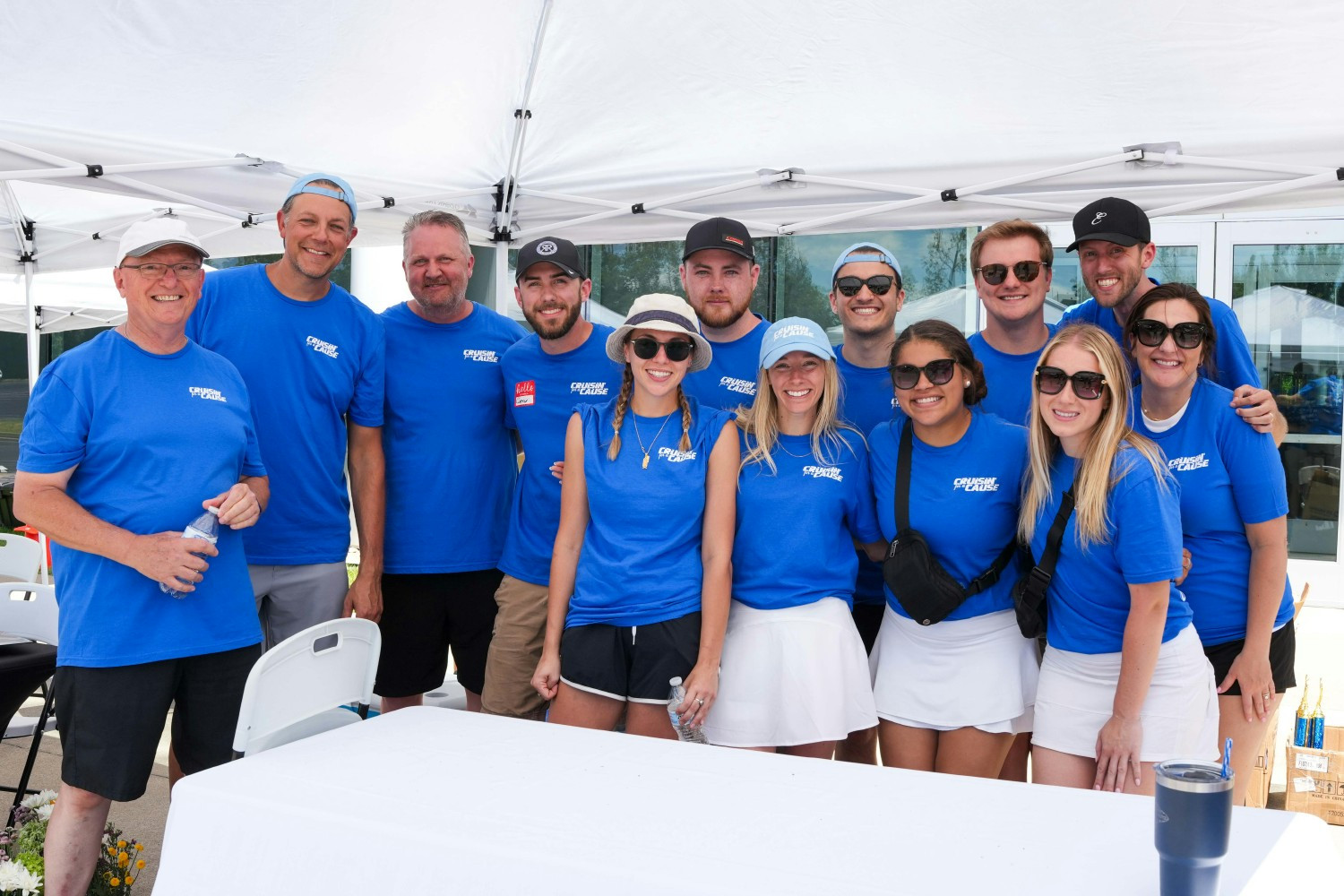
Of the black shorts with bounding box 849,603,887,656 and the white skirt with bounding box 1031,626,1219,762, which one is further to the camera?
the black shorts with bounding box 849,603,887,656

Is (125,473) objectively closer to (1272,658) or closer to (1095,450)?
(1095,450)

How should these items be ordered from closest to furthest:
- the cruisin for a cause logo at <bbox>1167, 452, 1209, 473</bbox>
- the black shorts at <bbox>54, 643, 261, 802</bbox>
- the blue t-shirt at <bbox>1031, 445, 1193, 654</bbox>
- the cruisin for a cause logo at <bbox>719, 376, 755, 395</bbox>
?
the blue t-shirt at <bbox>1031, 445, 1193, 654</bbox> → the black shorts at <bbox>54, 643, 261, 802</bbox> → the cruisin for a cause logo at <bbox>1167, 452, 1209, 473</bbox> → the cruisin for a cause logo at <bbox>719, 376, 755, 395</bbox>

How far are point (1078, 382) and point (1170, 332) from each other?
31cm

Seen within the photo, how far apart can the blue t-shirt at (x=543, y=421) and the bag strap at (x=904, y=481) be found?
3.11ft

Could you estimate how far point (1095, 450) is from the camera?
7.55ft

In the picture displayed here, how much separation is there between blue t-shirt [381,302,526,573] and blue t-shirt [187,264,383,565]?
0.22 meters

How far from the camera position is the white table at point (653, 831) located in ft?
4.91

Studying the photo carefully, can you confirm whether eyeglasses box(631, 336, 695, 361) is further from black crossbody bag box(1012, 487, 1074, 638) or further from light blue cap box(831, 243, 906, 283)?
black crossbody bag box(1012, 487, 1074, 638)

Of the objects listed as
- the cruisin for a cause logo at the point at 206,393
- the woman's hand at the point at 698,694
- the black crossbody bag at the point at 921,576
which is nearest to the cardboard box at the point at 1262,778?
the black crossbody bag at the point at 921,576

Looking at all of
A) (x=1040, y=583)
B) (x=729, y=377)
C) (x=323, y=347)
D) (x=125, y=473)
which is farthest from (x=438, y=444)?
(x=1040, y=583)

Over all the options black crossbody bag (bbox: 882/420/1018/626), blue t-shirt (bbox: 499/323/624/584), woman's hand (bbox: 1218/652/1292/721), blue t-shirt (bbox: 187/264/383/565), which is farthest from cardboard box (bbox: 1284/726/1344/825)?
blue t-shirt (bbox: 187/264/383/565)

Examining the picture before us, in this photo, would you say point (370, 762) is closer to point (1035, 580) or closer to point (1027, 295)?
point (1035, 580)

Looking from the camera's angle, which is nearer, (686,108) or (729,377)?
→ (729,377)

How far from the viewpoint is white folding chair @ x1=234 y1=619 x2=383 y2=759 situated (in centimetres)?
204
